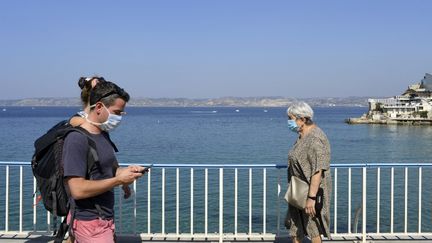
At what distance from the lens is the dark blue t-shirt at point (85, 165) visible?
3236 mm

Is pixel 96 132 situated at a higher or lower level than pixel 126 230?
higher

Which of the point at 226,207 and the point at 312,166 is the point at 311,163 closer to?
the point at 312,166

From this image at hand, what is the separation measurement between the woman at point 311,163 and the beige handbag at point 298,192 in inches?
1.9

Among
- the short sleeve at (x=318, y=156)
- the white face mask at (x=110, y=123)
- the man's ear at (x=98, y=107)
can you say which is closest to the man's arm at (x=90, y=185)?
the white face mask at (x=110, y=123)

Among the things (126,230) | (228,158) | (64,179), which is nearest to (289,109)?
(64,179)

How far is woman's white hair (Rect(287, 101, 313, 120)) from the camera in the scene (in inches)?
196

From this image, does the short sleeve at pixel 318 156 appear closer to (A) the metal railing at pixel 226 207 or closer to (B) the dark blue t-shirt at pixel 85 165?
(B) the dark blue t-shirt at pixel 85 165

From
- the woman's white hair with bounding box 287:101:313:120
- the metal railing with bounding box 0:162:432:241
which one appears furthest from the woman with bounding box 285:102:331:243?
the metal railing with bounding box 0:162:432:241

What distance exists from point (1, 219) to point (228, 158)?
69.1ft

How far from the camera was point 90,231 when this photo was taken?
338 centimetres

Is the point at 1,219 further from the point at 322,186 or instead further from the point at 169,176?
the point at 322,186

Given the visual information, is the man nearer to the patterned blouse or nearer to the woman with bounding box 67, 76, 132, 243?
the woman with bounding box 67, 76, 132, 243

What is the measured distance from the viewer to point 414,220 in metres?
14.7

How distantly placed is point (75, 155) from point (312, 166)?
2487 mm
